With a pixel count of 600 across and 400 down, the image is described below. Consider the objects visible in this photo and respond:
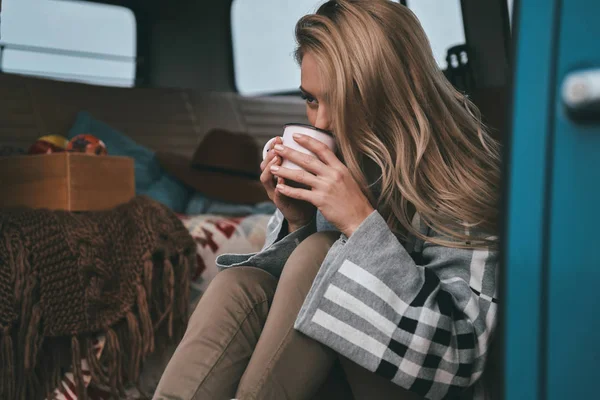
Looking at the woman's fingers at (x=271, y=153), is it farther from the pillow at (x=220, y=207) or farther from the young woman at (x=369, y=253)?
the pillow at (x=220, y=207)

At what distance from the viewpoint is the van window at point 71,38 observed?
378 centimetres

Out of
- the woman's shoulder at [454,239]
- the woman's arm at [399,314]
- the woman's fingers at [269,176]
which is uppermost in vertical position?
the woman's fingers at [269,176]

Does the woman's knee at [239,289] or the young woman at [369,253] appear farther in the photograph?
the woman's knee at [239,289]

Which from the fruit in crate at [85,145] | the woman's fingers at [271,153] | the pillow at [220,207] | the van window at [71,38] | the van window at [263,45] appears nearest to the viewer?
the woman's fingers at [271,153]

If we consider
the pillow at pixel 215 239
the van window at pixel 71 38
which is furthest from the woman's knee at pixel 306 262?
the van window at pixel 71 38

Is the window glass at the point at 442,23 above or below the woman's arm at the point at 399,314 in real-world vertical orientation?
above

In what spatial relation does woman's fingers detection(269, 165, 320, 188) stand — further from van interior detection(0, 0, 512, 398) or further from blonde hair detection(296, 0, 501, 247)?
van interior detection(0, 0, 512, 398)

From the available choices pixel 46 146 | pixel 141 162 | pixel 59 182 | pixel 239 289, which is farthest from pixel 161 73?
pixel 239 289

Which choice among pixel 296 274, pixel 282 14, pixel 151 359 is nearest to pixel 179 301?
pixel 151 359

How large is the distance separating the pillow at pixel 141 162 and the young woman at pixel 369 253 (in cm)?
162

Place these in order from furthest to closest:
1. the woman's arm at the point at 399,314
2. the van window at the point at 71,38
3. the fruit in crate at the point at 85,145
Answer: the van window at the point at 71,38 → the fruit in crate at the point at 85,145 → the woman's arm at the point at 399,314

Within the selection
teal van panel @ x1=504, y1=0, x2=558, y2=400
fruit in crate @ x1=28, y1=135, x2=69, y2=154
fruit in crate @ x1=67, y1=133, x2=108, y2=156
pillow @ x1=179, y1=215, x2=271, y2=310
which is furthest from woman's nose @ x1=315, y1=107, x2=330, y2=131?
fruit in crate @ x1=28, y1=135, x2=69, y2=154

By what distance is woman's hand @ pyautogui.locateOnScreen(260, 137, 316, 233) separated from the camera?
1.29m

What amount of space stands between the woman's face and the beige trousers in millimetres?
221
